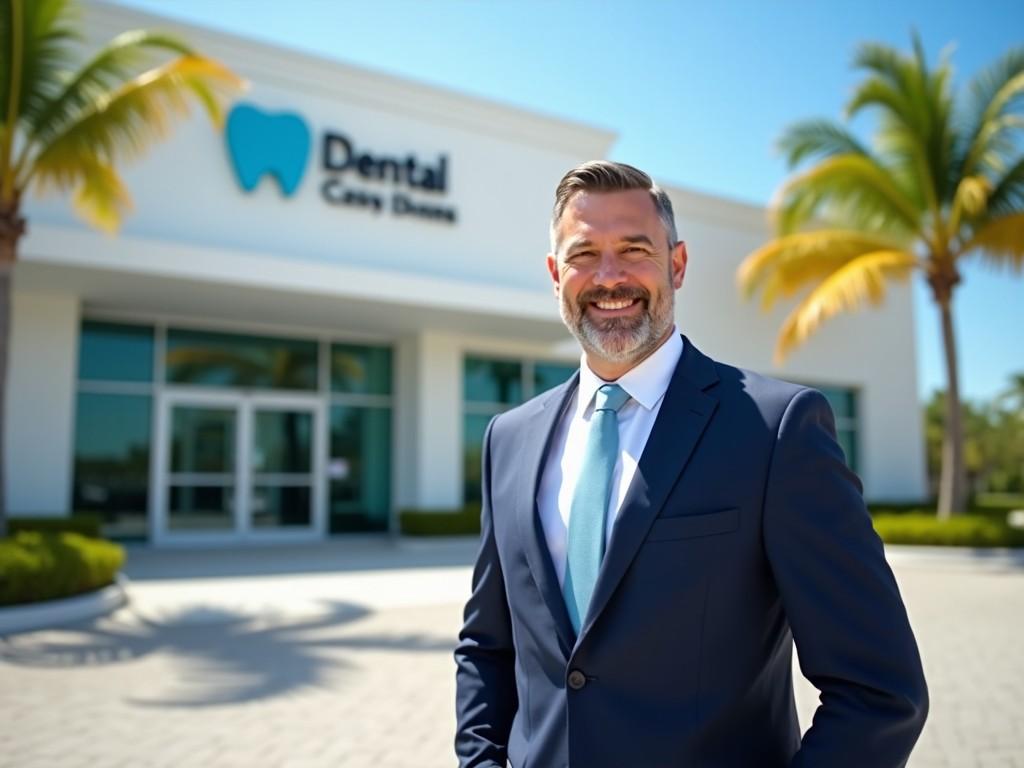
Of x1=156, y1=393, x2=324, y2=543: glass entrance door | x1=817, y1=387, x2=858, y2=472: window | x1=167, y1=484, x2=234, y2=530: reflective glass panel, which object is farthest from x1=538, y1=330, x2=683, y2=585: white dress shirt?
x1=817, y1=387, x2=858, y2=472: window

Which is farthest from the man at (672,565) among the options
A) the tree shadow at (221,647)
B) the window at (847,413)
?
the window at (847,413)

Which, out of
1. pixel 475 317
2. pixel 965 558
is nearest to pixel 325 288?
pixel 475 317

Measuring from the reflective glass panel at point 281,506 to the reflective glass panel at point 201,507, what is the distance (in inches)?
18.1

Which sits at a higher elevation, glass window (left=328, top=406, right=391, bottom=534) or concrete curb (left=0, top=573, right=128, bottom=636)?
glass window (left=328, top=406, right=391, bottom=534)

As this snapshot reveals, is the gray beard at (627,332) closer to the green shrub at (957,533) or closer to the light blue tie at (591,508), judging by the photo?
the light blue tie at (591,508)

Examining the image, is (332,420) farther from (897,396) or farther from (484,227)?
(897,396)

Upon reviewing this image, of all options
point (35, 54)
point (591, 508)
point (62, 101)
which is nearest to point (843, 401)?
point (62, 101)

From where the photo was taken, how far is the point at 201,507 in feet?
45.3

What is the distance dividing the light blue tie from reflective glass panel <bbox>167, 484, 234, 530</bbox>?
13217 mm

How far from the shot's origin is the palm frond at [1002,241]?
12.9 meters

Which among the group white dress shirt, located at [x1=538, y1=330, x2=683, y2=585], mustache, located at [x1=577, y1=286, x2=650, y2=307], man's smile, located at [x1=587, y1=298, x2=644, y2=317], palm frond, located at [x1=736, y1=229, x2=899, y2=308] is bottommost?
white dress shirt, located at [x1=538, y1=330, x2=683, y2=585]

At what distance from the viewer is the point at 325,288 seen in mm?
12102

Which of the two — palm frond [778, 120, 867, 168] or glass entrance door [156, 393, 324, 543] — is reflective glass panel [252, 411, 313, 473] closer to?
glass entrance door [156, 393, 324, 543]

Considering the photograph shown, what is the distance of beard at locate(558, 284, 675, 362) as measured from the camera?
5.84 ft
